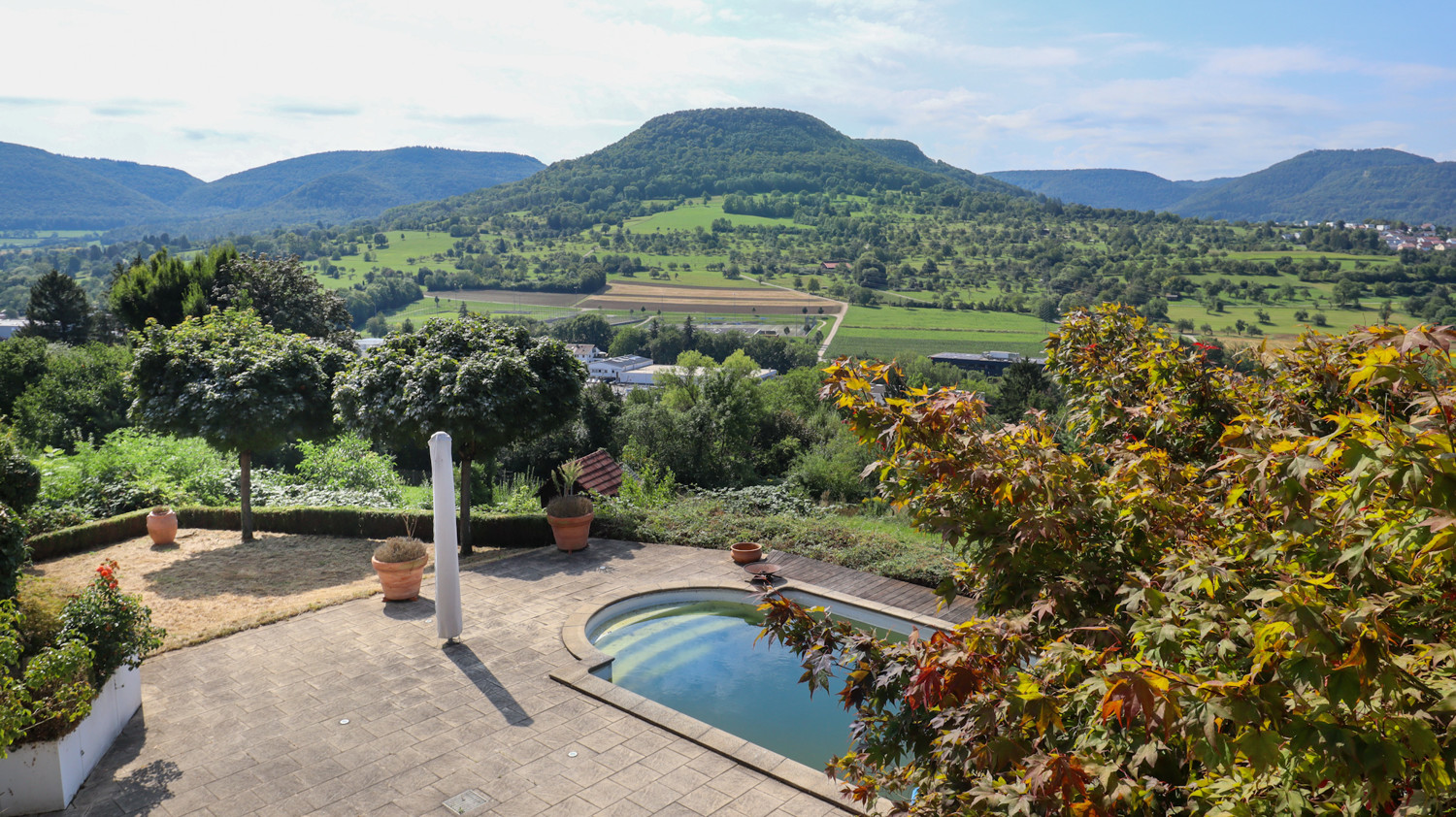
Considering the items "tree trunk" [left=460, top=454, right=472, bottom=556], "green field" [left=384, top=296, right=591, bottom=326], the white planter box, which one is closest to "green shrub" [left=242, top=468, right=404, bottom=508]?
"tree trunk" [left=460, top=454, right=472, bottom=556]

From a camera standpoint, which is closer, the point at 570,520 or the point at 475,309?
the point at 570,520

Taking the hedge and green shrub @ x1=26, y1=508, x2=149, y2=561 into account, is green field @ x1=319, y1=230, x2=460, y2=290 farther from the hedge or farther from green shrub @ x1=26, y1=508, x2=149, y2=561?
the hedge

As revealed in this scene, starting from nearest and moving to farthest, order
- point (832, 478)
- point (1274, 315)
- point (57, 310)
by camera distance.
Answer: point (832, 478)
point (57, 310)
point (1274, 315)

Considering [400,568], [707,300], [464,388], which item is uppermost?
[464,388]

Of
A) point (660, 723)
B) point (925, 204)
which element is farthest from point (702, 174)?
point (660, 723)

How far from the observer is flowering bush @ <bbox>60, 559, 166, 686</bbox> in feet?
20.4

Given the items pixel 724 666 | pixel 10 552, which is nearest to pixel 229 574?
pixel 10 552

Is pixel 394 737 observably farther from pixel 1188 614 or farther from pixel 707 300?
pixel 707 300

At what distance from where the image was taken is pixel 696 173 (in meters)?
130

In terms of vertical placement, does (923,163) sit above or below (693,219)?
above

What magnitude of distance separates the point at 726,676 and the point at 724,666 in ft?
0.80

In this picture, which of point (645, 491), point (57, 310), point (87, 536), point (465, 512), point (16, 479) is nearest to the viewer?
point (16, 479)

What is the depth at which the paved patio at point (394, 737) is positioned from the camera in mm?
5805

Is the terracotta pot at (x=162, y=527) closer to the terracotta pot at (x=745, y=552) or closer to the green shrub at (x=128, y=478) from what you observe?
the green shrub at (x=128, y=478)
